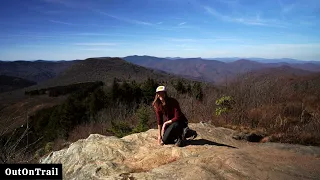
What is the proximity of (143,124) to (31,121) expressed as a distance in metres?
44.9

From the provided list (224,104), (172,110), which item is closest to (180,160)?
(172,110)

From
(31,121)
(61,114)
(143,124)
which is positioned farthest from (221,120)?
(31,121)

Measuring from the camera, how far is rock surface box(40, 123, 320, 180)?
438 centimetres

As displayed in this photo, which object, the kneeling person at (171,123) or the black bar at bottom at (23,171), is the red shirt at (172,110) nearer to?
the kneeling person at (171,123)

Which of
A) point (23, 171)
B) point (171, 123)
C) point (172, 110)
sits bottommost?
point (23, 171)

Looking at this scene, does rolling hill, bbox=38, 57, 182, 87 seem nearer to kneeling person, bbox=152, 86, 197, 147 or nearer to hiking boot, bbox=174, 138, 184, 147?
kneeling person, bbox=152, 86, 197, 147

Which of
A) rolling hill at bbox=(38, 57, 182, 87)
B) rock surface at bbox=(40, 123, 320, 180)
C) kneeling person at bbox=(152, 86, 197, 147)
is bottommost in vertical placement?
rolling hill at bbox=(38, 57, 182, 87)

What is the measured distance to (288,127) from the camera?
820 centimetres

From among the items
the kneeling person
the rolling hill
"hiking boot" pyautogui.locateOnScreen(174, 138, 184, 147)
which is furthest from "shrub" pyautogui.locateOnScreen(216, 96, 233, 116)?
the rolling hill

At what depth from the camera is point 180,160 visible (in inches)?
202

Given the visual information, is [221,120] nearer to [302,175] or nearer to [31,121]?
[302,175]

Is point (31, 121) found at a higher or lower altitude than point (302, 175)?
lower

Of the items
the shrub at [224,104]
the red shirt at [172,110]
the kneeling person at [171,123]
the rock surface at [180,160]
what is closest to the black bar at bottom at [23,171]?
the rock surface at [180,160]

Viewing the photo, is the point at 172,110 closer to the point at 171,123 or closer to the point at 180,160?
the point at 171,123
